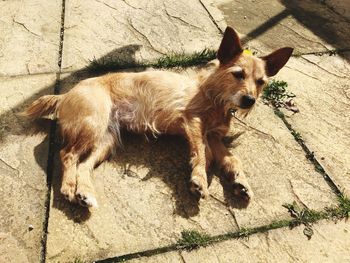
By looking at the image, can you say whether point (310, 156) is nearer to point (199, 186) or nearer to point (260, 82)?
point (260, 82)

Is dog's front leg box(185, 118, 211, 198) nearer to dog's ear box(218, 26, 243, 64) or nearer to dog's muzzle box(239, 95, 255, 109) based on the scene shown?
dog's muzzle box(239, 95, 255, 109)

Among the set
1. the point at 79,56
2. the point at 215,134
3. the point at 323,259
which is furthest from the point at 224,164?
the point at 79,56

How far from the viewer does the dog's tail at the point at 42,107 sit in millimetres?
3852

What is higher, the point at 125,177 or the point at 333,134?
the point at 333,134

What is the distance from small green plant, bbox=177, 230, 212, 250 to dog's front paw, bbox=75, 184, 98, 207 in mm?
747

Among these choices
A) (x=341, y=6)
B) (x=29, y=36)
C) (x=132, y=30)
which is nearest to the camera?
(x=29, y=36)

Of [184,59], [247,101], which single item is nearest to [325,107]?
[247,101]

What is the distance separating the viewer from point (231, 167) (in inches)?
145

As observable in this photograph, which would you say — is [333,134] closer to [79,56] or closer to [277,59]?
[277,59]

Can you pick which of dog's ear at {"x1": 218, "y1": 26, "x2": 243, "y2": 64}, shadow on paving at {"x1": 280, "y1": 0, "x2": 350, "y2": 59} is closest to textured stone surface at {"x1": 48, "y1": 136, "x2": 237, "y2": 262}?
dog's ear at {"x1": 218, "y1": 26, "x2": 243, "y2": 64}

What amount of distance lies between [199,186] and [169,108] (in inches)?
35.8

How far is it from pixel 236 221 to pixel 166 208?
59cm

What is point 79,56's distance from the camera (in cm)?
500

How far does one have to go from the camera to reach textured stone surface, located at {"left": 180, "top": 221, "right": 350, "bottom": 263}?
10.2 feet
